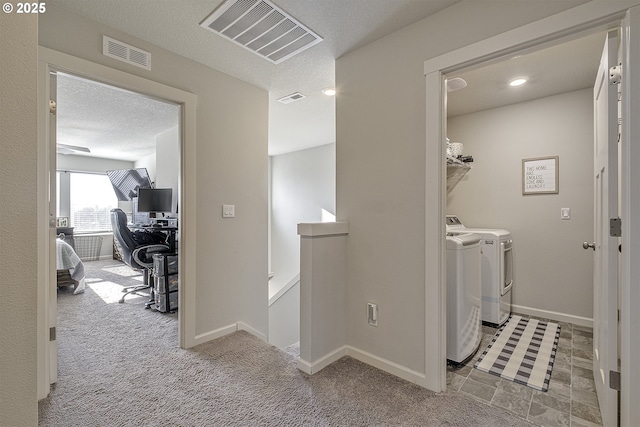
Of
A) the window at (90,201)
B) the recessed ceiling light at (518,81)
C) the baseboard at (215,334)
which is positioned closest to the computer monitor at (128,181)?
the window at (90,201)

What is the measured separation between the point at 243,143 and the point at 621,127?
2518 mm

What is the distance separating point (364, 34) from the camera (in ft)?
6.53

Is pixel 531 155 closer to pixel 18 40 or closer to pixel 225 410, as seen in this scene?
pixel 225 410

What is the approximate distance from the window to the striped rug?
318 inches

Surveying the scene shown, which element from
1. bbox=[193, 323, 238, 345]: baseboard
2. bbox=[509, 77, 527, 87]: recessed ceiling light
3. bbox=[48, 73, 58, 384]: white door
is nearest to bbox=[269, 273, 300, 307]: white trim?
bbox=[193, 323, 238, 345]: baseboard

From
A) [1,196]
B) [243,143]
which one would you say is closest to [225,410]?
[1,196]

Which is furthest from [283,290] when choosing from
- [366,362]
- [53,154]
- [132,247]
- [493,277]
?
[53,154]

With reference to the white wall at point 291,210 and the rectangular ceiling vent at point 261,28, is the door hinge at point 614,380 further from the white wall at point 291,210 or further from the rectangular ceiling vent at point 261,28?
the white wall at point 291,210

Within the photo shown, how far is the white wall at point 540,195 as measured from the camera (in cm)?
287

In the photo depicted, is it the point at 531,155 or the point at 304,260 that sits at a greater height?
the point at 531,155

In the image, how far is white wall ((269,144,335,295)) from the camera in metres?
5.47

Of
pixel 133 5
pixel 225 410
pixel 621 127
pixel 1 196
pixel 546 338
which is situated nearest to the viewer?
pixel 1 196

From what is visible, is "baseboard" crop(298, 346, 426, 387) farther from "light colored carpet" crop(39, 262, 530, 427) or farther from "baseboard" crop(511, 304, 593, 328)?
"baseboard" crop(511, 304, 593, 328)

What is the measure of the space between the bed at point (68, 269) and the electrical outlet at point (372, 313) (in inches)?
163
